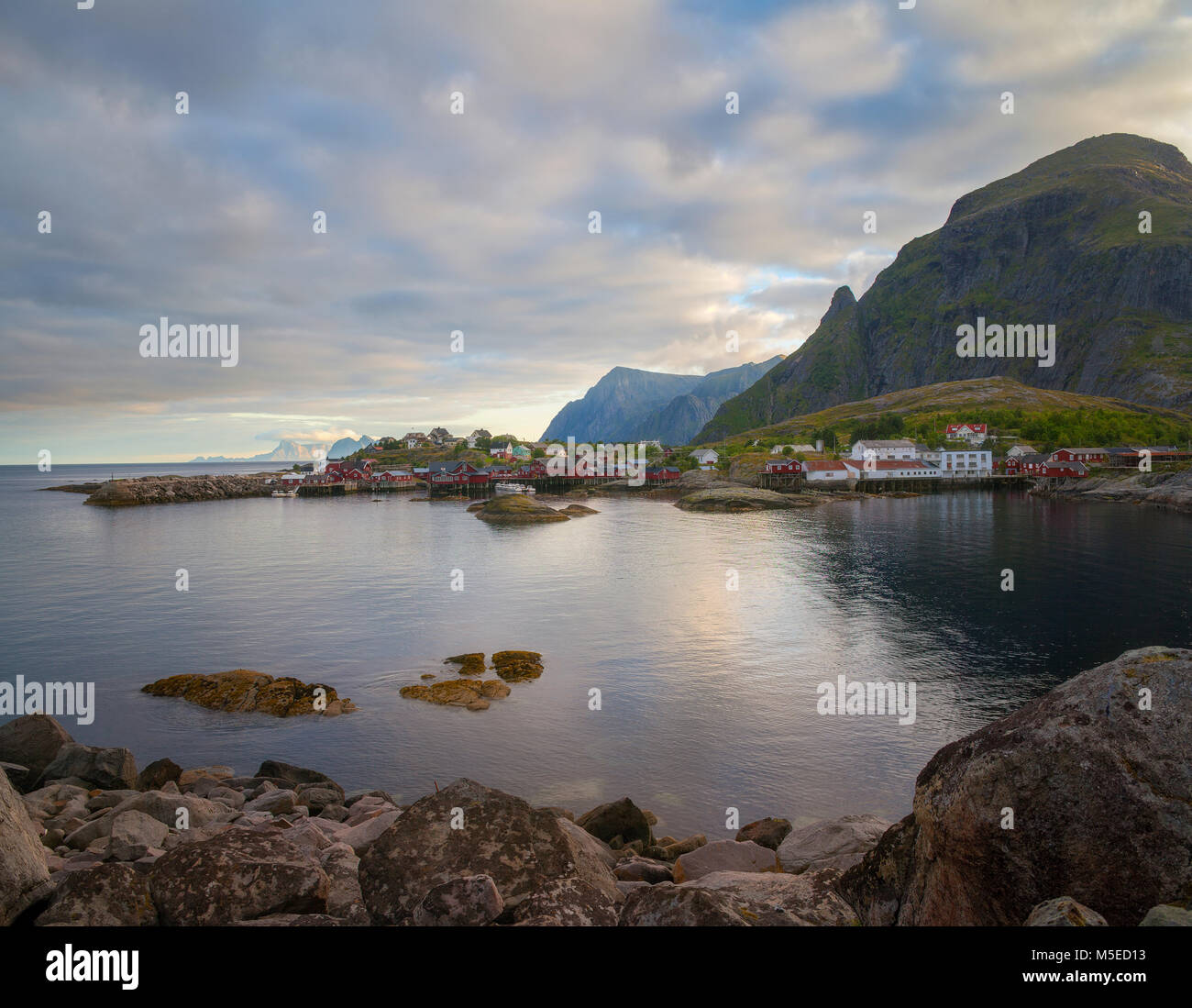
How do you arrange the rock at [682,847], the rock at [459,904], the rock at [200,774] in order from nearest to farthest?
the rock at [459,904], the rock at [682,847], the rock at [200,774]

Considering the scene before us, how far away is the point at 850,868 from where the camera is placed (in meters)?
8.17

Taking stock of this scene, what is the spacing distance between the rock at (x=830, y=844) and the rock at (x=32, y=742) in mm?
19065

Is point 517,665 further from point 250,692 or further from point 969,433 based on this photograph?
point 969,433

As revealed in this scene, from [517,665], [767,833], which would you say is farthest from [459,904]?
[517,665]

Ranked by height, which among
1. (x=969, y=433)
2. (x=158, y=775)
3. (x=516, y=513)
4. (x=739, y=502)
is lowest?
(x=158, y=775)

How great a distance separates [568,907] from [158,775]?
1661cm

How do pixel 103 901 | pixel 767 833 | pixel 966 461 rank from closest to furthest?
1. pixel 103 901
2. pixel 767 833
3. pixel 966 461

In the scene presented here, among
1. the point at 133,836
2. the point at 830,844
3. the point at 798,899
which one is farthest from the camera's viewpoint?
the point at 830,844

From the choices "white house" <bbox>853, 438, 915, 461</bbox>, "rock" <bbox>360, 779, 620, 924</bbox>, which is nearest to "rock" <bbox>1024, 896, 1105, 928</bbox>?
"rock" <bbox>360, 779, 620, 924</bbox>

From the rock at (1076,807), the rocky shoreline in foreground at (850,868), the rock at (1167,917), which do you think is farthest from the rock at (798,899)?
the rock at (1167,917)

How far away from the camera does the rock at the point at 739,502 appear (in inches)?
4471

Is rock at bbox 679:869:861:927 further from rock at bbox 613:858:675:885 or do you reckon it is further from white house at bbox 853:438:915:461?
white house at bbox 853:438:915:461

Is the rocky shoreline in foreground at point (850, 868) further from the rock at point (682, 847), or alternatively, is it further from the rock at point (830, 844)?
the rock at point (682, 847)
